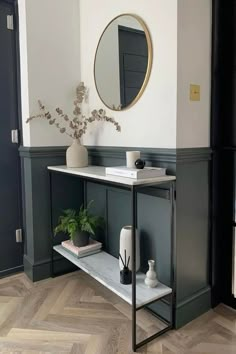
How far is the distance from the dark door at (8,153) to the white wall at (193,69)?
55.6 inches

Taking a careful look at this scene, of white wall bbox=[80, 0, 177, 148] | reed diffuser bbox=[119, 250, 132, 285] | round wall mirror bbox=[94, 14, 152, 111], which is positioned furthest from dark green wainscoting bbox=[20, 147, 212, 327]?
round wall mirror bbox=[94, 14, 152, 111]

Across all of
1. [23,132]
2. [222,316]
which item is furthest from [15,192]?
[222,316]

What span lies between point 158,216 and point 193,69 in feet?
2.95

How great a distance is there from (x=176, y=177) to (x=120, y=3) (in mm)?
1271

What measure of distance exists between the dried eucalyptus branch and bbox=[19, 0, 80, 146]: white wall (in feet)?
0.17

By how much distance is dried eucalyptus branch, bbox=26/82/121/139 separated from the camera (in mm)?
2398

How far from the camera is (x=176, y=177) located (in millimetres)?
1786

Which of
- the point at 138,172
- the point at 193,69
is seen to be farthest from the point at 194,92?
the point at 138,172

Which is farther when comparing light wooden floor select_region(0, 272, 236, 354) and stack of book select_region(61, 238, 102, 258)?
stack of book select_region(61, 238, 102, 258)

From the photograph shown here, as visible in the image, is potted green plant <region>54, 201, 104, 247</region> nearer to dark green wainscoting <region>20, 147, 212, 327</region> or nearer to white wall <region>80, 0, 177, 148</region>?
dark green wainscoting <region>20, 147, 212, 327</region>

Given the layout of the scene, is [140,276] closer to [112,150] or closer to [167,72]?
[112,150]

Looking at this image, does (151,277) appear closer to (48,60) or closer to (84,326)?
(84,326)

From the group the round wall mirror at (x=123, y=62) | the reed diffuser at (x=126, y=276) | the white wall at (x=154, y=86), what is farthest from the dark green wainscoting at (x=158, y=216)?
the round wall mirror at (x=123, y=62)

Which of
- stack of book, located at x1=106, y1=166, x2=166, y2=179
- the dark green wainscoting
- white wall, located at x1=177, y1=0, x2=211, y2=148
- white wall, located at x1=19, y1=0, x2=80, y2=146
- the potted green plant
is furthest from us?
white wall, located at x1=19, y1=0, x2=80, y2=146
